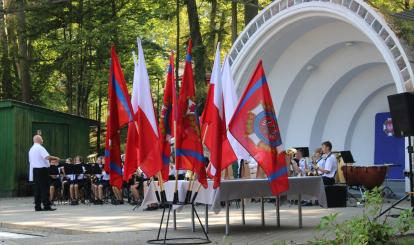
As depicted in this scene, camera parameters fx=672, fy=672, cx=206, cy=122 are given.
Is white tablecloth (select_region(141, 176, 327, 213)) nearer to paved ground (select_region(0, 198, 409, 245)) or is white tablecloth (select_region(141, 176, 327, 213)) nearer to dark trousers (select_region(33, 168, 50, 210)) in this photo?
paved ground (select_region(0, 198, 409, 245))

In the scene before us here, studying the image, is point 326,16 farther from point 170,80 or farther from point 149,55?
point 149,55

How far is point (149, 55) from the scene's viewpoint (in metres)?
31.5

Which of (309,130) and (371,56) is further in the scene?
(309,130)

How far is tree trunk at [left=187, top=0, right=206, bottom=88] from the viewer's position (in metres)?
26.8

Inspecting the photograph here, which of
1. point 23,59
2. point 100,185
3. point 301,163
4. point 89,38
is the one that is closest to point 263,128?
point 301,163

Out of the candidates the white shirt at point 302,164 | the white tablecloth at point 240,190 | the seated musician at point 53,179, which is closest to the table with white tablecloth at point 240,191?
the white tablecloth at point 240,190

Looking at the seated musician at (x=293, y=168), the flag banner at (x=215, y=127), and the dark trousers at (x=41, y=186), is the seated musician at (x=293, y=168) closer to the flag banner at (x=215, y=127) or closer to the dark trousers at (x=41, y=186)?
the dark trousers at (x=41, y=186)

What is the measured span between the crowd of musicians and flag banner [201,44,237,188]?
6.69 metres

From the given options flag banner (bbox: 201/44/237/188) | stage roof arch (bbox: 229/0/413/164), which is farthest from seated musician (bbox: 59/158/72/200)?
flag banner (bbox: 201/44/237/188)

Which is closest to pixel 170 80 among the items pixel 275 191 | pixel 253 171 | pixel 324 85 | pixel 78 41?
pixel 275 191

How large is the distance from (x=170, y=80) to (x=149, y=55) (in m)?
21.5

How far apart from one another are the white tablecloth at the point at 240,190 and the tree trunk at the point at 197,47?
14679mm

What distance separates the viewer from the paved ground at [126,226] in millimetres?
10672

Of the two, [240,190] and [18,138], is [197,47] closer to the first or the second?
[18,138]
